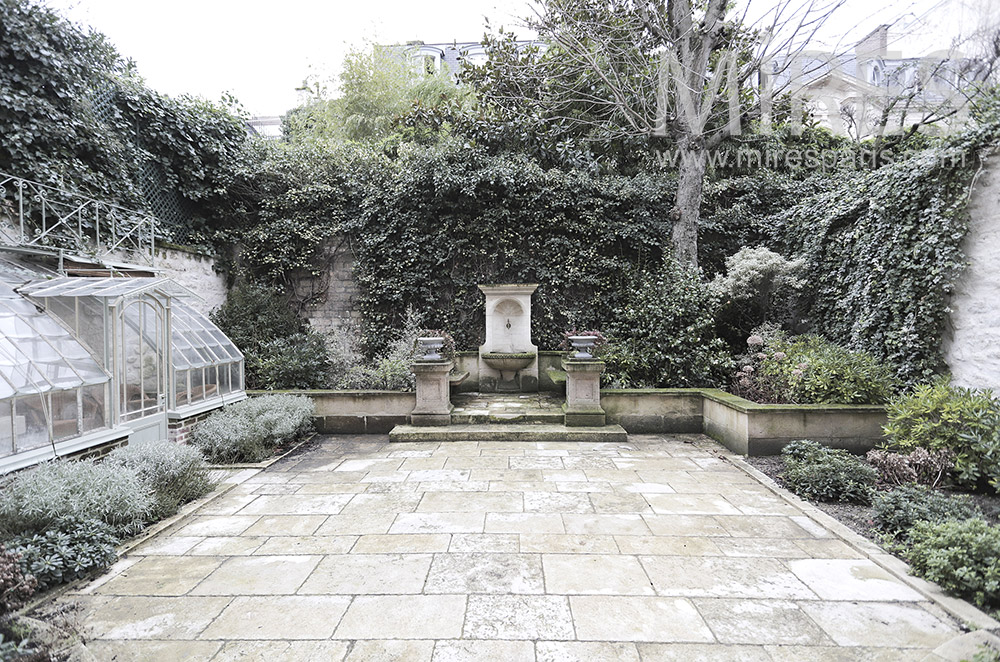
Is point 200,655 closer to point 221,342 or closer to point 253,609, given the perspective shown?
point 253,609

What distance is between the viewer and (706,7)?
798 cm

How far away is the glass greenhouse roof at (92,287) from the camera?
13.7 feet

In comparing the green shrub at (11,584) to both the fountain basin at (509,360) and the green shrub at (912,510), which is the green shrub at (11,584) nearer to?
the green shrub at (912,510)

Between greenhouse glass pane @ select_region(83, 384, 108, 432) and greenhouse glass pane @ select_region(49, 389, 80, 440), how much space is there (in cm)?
10

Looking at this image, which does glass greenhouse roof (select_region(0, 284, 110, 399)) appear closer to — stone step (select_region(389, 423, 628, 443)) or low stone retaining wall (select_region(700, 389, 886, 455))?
stone step (select_region(389, 423, 628, 443))

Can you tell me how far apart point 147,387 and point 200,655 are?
3663 millimetres

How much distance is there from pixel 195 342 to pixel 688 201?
790 centimetres

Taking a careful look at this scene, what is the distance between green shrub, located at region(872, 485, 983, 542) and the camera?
3.32 meters

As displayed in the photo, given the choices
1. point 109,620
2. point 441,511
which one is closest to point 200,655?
point 109,620

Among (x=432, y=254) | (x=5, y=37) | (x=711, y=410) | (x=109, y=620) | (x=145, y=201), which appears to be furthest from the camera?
(x=432, y=254)

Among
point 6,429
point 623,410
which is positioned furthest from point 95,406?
point 623,410

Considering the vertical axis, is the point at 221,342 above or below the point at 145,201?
below

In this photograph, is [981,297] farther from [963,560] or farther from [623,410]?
[623,410]

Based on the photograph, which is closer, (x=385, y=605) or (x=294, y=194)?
(x=385, y=605)
